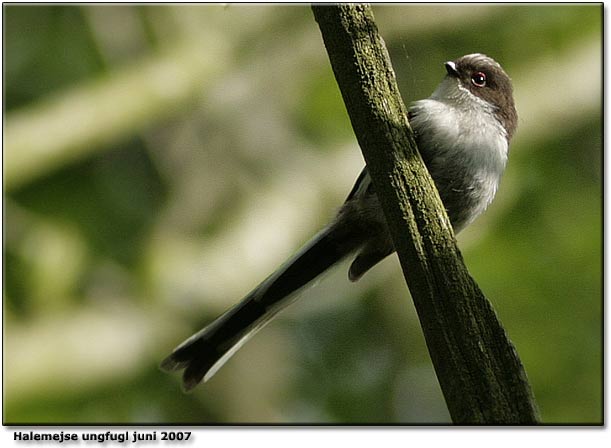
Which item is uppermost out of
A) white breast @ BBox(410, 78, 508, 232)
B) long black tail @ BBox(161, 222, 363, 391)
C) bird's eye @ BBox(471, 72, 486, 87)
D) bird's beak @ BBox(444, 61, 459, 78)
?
bird's beak @ BBox(444, 61, 459, 78)

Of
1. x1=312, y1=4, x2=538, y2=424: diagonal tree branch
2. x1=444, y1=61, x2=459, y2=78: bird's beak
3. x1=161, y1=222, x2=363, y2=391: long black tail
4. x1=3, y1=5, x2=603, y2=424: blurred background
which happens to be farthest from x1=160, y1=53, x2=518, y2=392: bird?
x1=312, y1=4, x2=538, y2=424: diagonal tree branch

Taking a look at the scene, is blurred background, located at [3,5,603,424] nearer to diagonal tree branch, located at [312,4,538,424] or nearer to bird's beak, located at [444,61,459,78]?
bird's beak, located at [444,61,459,78]

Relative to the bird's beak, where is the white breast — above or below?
below

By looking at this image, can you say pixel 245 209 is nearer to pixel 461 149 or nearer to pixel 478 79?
pixel 478 79

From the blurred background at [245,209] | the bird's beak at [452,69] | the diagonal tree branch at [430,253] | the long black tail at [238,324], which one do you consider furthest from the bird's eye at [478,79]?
the diagonal tree branch at [430,253]

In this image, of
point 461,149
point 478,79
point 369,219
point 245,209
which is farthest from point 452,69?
point 245,209

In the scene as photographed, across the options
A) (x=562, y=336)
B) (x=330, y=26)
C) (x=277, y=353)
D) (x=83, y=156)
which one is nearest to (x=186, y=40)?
(x=83, y=156)

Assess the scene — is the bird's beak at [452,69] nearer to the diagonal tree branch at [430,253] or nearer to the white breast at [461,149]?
the white breast at [461,149]
